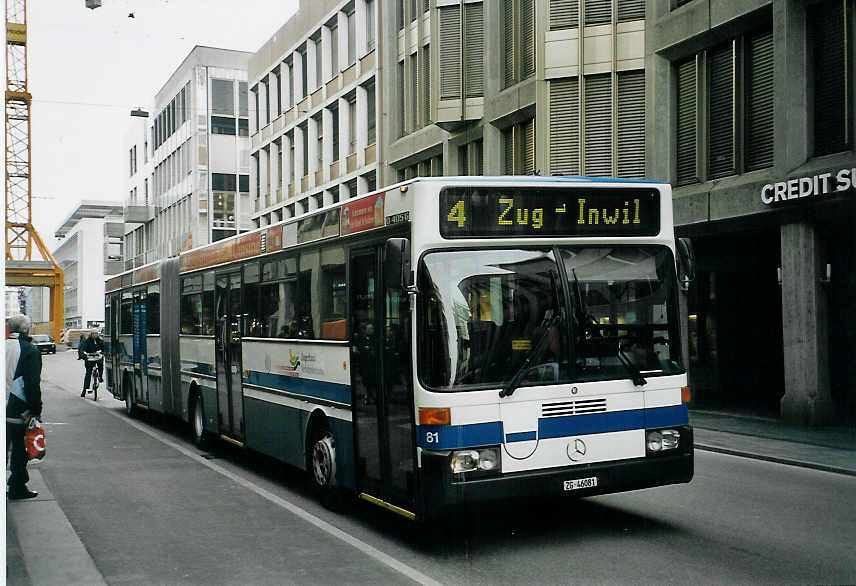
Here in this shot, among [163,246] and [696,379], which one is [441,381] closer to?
[696,379]

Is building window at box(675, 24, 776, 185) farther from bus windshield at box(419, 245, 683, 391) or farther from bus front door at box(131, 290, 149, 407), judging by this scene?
bus windshield at box(419, 245, 683, 391)

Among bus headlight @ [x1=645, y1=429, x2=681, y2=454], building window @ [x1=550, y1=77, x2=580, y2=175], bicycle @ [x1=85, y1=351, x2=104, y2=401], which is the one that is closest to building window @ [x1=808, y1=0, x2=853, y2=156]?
building window @ [x1=550, y1=77, x2=580, y2=175]

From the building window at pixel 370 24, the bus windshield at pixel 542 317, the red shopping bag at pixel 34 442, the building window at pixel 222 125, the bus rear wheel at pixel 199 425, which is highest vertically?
the building window at pixel 222 125

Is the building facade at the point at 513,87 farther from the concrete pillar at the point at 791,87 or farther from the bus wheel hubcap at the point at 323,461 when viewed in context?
the bus wheel hubcap at the point at 323,461

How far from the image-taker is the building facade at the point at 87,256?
99750mm

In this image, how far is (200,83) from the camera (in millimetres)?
64000

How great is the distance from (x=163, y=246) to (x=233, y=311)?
6074 centimetres

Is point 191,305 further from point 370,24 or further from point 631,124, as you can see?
point 370,24

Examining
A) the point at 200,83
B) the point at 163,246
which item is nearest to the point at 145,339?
the point at 200,83

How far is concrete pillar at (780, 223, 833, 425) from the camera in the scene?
17.1 m

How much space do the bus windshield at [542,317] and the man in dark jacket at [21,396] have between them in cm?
468

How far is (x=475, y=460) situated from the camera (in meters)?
7.14

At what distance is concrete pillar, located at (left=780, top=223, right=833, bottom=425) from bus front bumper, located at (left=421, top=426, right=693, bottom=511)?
10.3 metres

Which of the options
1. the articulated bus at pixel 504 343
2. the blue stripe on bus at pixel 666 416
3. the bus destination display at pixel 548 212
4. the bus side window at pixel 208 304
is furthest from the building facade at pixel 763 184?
the bus side window at pixel 208 304
